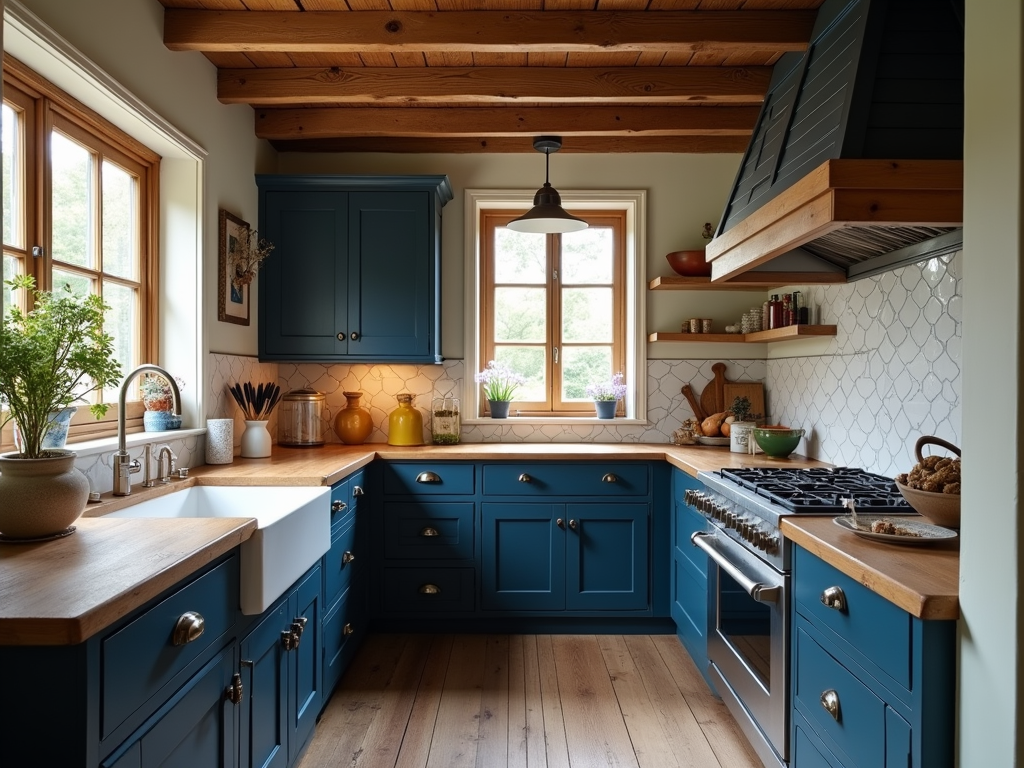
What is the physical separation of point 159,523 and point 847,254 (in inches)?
102

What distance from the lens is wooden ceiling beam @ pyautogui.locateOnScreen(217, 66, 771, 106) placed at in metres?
→ 3.11

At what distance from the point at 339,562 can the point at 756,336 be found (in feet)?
7.72

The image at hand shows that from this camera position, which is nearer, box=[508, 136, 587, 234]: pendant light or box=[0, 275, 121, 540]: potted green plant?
box=[0, 275, 121, 540]: potted green plant

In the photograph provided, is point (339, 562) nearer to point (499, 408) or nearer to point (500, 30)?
point (499, 408)

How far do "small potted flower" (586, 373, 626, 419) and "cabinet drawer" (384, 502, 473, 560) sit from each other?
99cm

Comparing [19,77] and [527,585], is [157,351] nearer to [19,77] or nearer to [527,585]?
[19,77]

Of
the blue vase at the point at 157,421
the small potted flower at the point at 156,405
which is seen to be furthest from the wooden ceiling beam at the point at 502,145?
the blue vase at the point at 157,421

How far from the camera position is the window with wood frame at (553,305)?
401 centimetres

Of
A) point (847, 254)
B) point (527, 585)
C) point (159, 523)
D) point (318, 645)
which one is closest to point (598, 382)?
point (527, 585)

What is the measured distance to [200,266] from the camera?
9.36ft

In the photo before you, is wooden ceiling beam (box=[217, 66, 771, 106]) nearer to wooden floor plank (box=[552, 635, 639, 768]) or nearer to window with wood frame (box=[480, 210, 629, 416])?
window with wood frame (box=[480, 210, 629, 416])

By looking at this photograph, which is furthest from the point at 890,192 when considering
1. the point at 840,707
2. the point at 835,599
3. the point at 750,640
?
the point at 750,640

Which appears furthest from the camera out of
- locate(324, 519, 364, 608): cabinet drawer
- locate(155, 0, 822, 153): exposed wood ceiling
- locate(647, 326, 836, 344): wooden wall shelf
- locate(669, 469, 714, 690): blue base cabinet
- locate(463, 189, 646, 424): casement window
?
locate(463, 189, 646, 424): casement window

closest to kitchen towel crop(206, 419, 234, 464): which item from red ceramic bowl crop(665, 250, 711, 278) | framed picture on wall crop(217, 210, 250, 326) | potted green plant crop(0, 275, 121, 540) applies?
framed picture on wall crop(217, 210, 250, 326)
